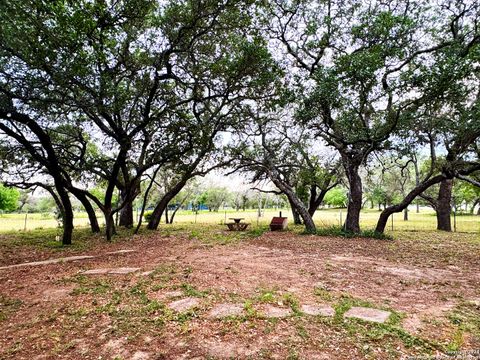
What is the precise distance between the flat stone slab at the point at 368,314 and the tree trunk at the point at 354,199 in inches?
337

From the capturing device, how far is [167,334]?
2.91 metres

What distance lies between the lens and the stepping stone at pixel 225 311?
334 cm

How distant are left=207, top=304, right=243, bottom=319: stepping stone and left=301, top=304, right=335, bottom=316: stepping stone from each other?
0.79m

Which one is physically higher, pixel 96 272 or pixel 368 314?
pixel 368 314

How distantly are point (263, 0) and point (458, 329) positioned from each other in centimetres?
800

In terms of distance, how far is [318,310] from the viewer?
3.47 m

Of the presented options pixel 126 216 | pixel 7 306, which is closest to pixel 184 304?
pixel 7 306

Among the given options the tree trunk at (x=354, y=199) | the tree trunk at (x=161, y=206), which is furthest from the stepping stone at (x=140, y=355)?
the tree trunk at (x=161, y=206)

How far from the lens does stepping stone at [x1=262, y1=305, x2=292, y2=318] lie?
10.8ft

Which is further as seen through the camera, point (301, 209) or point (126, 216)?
point (126, 216)

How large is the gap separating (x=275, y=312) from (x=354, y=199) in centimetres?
933

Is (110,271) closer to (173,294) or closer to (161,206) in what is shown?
(173,294)

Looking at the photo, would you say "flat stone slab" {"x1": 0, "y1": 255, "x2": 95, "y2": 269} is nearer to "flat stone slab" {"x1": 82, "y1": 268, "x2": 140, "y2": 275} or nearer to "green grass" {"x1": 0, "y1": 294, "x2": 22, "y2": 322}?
"flat stone slab" {"x1": 82, "y1": 268, "x2": 140, "y2": 275}

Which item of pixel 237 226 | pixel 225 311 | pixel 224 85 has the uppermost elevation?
pixel 224 85
